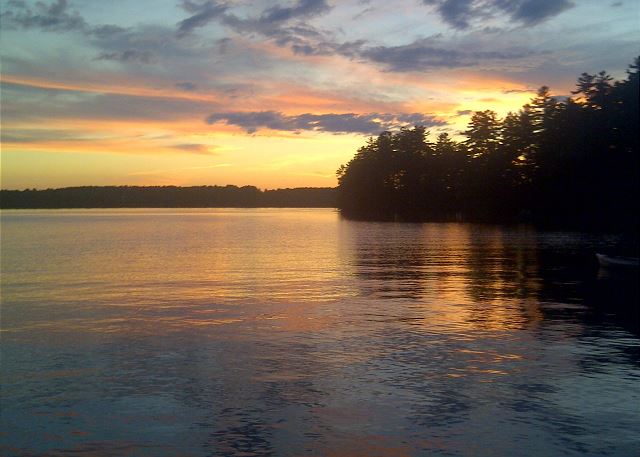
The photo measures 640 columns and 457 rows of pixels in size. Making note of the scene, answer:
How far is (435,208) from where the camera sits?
180 m

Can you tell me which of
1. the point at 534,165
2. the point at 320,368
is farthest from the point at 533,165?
the point at 320,368

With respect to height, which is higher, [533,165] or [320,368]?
[533,165]

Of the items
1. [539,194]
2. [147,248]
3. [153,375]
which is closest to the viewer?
[153,375]

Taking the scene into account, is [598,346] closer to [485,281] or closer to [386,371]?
[386,371]

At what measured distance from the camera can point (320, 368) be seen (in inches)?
742

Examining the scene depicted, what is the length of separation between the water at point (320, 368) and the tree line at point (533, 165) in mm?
43672

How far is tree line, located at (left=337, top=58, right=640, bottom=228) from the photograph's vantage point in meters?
79.2

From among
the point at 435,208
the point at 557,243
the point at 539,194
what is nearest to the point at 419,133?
the point at 435,208

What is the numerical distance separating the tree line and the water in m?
43.7

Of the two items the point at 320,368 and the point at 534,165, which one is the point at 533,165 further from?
the point at 320,368

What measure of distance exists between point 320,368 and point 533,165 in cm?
12083

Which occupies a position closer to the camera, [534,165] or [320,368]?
[320,368]

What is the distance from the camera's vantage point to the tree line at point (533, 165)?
79.2 m

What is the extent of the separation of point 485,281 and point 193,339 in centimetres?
2074
